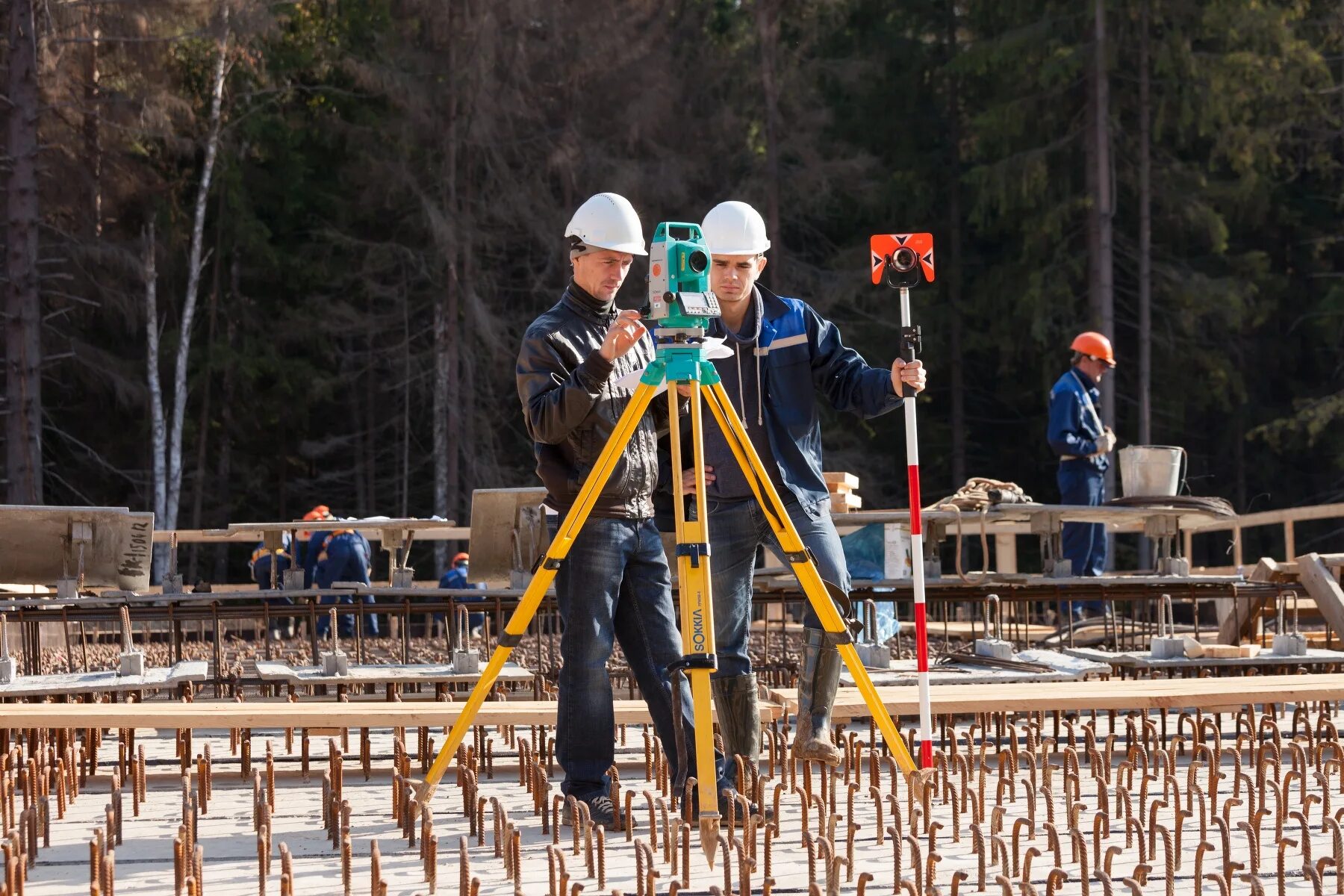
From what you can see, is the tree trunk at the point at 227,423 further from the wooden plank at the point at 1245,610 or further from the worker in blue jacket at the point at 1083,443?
the wooden plank at the point at 1245,610

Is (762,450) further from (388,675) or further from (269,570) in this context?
(269,570)

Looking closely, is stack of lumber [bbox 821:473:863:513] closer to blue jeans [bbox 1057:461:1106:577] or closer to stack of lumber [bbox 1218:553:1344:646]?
blue jeans [bbox 1057:461:1106:577]

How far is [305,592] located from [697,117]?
18808mm

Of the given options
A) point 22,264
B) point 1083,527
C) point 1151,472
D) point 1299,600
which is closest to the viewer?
point 1151,472

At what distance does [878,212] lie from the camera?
28250mm

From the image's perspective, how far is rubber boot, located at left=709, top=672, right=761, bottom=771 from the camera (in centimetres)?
574

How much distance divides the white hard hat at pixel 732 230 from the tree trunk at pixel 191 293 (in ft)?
64.5

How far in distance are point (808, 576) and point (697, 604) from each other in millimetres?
477

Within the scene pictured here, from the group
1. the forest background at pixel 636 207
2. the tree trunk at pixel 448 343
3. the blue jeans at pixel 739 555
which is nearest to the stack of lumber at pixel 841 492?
the blue jeans at pixel 739 555

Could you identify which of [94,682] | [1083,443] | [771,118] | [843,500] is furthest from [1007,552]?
[771,118]

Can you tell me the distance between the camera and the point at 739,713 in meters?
5.74

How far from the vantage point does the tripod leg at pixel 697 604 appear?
487 cm

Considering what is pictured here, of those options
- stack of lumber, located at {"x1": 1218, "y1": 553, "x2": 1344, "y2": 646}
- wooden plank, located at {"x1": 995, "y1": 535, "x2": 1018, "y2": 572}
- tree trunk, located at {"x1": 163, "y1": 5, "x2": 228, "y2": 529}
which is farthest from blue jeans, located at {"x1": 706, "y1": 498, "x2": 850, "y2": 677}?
tree trunk, located at {"x1": 163, "y1": 5, "x2": 228, "y2": 529}

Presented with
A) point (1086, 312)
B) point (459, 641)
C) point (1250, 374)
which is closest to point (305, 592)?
point (459, 641)
